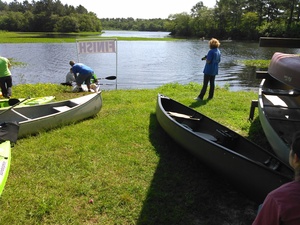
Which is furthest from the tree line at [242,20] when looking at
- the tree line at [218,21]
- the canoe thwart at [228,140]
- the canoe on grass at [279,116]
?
the canoe thwart at [228,140]

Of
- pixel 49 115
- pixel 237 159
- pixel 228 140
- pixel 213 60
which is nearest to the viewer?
pixel 237 159

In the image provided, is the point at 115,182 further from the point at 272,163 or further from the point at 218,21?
the point at 218,21

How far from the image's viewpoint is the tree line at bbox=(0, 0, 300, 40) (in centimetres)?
6102

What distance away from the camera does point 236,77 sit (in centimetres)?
1948

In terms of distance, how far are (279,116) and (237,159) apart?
2481 mm

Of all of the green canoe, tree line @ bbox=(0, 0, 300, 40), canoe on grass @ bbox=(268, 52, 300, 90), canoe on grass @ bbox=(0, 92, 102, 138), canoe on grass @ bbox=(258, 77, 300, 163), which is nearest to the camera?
the green canoe

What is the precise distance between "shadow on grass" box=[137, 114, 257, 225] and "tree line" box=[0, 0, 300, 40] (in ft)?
191

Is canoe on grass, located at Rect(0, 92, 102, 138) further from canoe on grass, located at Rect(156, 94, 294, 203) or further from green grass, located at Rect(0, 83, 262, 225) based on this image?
canoe on grass, located at Rect(156, 94, 294, 203)

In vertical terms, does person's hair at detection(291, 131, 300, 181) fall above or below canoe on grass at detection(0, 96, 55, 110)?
above

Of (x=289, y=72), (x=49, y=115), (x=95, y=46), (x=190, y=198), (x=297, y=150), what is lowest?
(x=190, y=198)

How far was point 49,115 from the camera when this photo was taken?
18.6 ft

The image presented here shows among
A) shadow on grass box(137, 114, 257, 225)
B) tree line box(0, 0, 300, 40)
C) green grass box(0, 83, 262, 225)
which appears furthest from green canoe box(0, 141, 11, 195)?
tree line box(0, 0, 300, 40)

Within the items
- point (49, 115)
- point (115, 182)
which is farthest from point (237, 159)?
point (49, 115)

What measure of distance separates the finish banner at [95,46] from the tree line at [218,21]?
2071 inches
